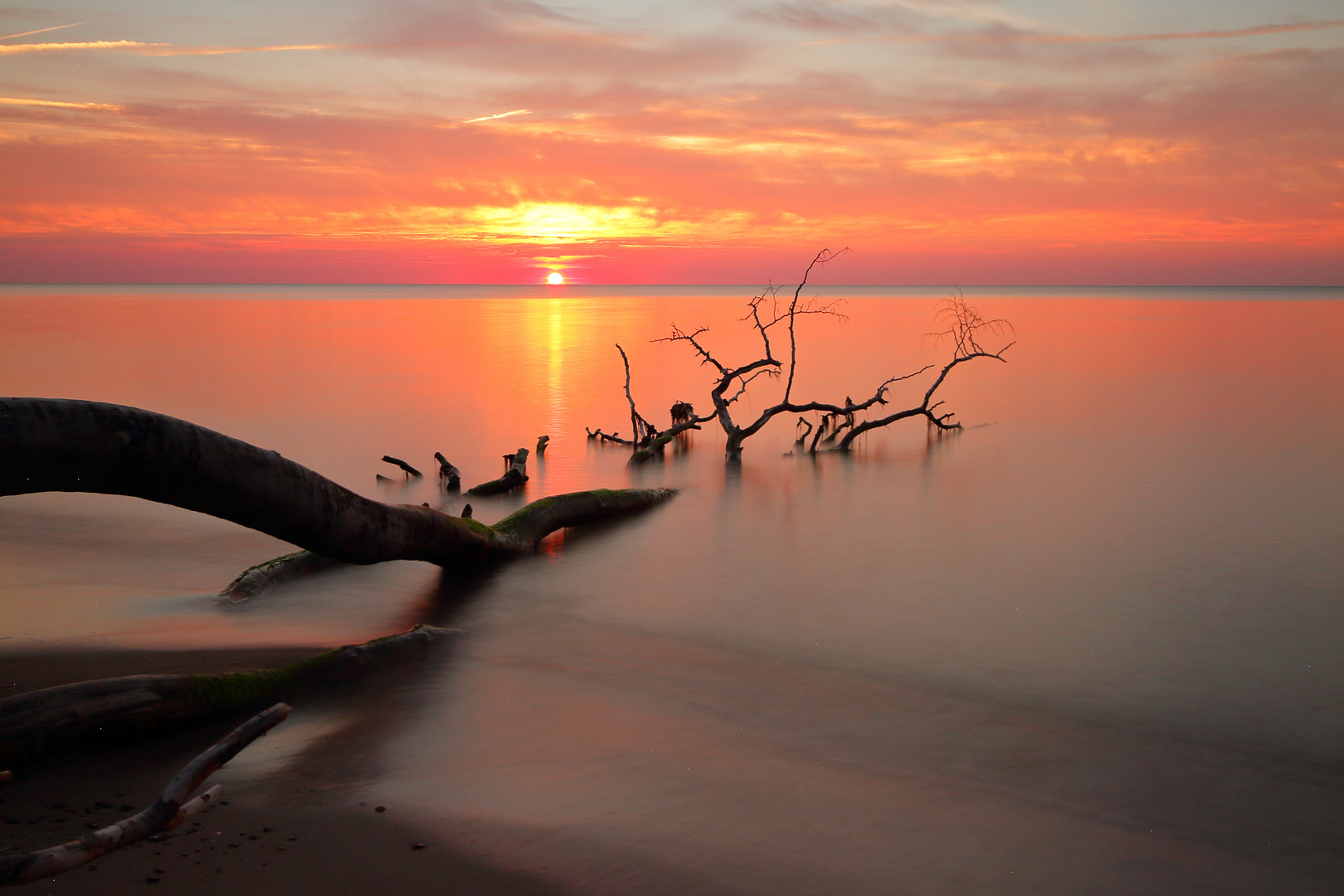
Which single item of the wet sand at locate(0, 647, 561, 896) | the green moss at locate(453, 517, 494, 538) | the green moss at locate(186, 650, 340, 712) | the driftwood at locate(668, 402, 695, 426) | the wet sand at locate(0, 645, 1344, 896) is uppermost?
the driftwood at locate(668, 402, 695, 426)

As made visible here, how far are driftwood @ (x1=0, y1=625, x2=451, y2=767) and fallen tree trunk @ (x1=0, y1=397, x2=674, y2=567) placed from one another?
1340 millimetres

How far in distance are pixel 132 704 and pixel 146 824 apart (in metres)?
2.15

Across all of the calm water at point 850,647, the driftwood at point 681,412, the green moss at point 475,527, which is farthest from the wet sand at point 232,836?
the driftwood at point 681,412

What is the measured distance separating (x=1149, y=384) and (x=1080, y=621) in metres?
31.7

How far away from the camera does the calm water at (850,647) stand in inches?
241

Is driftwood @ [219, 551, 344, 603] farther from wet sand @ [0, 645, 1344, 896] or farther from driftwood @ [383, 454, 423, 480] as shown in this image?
driftwood @ [383, 454, 423, 480]

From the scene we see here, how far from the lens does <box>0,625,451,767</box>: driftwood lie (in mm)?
5820

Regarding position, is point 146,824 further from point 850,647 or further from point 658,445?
point 658,445

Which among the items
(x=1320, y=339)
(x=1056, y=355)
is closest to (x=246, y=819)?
(x=1056, y=355)

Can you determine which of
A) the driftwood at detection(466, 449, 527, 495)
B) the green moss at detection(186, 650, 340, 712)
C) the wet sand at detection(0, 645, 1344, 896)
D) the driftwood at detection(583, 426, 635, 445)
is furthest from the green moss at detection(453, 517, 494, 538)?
the driftwood at detection(583, 426, 635, 445)

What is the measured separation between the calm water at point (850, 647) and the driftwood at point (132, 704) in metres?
0.50

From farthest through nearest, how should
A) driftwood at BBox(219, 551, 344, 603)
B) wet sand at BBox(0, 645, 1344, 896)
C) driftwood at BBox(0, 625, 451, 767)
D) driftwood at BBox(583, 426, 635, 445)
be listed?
1. driftwood at BBox(583, 426, 635, 445)
2. driftwood at BBox(219, 551, 344, 603)
3. driftwood at BBox(0, 625, 451, 767)
4. wet sand at BBox(0, 645, 1344, 896)

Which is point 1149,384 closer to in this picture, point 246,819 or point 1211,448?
point 1211,448

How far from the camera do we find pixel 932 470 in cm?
2219
